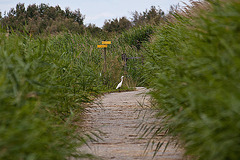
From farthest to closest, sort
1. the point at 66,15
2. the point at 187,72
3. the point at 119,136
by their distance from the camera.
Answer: the point at 66,15, the point at 119,136, the point at 187,72

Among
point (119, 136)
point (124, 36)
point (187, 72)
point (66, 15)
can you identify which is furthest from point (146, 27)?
point (66, 15)

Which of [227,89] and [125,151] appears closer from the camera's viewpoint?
[227,89]

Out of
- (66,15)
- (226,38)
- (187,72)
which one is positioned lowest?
(187,72)

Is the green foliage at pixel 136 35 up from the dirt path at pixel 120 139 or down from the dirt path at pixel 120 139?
up

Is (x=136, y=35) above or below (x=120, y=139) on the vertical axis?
above

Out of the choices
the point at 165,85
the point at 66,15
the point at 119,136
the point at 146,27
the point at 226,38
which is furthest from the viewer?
the point at 66,15

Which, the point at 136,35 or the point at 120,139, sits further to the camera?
the point at 136,35

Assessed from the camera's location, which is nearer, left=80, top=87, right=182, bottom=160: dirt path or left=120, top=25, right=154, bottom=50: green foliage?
left=80, top=87, right=182, bottom=160: dirt path

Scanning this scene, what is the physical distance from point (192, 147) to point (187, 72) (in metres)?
0.54

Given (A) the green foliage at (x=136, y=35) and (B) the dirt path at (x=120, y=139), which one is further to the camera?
(A) the green foliage at (x=136, y=35)

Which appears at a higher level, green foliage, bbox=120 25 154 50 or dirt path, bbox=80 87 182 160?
green foliage, bbox=120 25 154 50

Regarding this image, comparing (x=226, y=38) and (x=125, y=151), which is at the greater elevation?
(x=226, y=38)

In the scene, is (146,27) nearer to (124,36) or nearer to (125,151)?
(124,36)

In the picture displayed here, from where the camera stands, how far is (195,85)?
1584 millimetres
